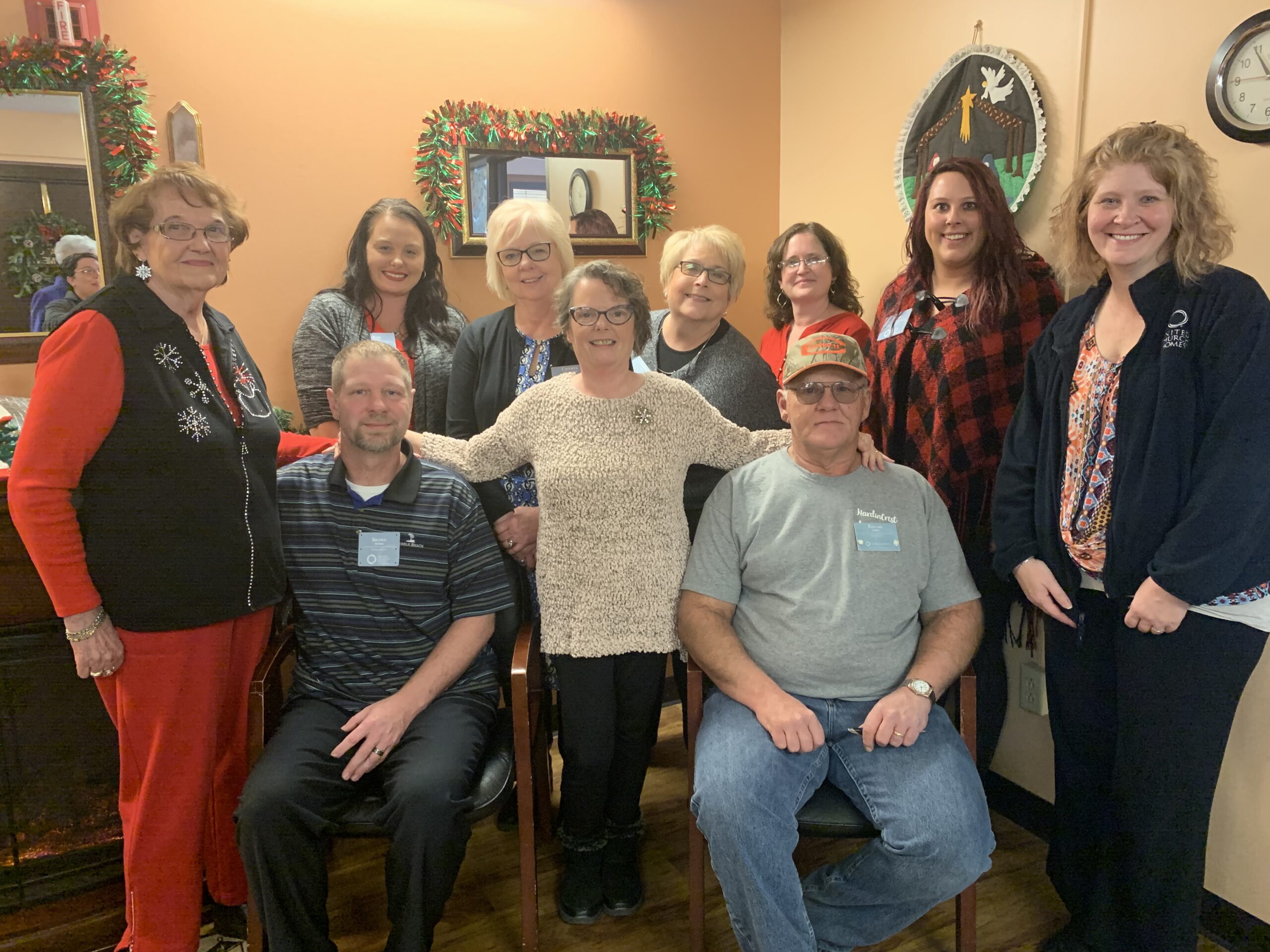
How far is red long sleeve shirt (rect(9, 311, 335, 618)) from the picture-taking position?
1.60 metres

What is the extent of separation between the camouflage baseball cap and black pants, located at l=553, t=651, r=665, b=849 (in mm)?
789

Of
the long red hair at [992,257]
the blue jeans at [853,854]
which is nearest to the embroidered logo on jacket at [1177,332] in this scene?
the long red hair at [992,257]

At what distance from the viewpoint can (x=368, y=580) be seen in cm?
195

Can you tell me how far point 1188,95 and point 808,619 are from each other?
1.60m

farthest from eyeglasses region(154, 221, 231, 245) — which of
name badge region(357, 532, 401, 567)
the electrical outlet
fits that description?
the electrical outlet

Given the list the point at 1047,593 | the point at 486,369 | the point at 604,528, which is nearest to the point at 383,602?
the point at 604,528

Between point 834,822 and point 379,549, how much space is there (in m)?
1.20

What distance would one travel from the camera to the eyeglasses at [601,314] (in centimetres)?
195

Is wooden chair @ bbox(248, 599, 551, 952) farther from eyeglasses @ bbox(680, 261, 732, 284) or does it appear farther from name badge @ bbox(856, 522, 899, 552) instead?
eyeglasses @ bbox(680, 261, 732, 284)

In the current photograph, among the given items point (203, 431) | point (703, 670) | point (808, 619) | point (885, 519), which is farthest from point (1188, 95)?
point (203, 431)

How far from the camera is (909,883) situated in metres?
1.68

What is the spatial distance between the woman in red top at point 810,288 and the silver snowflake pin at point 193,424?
5.44 feet

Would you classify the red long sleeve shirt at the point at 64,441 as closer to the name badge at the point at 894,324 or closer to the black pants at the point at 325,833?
the black pants at the point at 325,833

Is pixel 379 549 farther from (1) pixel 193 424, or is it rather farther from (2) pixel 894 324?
(2) pixel 894 324
